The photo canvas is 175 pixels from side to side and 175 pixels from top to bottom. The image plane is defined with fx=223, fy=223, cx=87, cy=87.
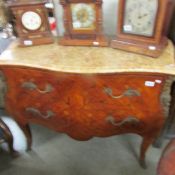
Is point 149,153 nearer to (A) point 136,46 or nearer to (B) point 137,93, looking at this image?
(B) point 137,93

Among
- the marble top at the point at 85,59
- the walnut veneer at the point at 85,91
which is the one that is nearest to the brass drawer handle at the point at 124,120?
the walnut veneer at the point at 85,91

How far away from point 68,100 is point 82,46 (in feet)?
0.99

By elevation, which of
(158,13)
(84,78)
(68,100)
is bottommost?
(68,100)

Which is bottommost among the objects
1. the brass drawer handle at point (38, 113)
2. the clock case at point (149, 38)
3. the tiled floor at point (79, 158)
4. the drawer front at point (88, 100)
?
the tiled floor at point (79, 158)

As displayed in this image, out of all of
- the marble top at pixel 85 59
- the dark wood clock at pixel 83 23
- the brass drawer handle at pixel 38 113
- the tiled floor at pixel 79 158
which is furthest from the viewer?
the tiled floor at pixel 79 158

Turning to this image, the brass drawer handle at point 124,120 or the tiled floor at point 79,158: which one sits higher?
the brass drawer handle at point 124,120

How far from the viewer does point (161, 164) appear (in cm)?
89

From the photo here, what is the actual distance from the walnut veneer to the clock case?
0.15 feet

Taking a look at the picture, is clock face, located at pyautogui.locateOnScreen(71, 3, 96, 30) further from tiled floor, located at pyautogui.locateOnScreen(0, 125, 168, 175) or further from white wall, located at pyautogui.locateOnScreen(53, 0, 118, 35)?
tiled floor, located at pyautogui.locateOnScreen(0, 125, 168, 175)

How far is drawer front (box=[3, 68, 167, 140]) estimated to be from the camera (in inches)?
41.3

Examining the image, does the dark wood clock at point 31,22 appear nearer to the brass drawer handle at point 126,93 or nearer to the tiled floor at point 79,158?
the brass drawer handle at point 126,93

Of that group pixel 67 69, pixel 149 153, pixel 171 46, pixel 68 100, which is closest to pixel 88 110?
pixel 68 100

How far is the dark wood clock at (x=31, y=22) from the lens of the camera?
45.5 inches

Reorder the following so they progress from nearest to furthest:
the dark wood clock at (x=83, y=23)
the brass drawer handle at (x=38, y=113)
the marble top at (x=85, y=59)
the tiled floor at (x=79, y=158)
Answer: the marble top at (x=85, y=59) → the dark wood clock at (x=83, y=23) → the brass drawer handle at (x=38, y=113) → the tiled floor at (x=79, y=158)
